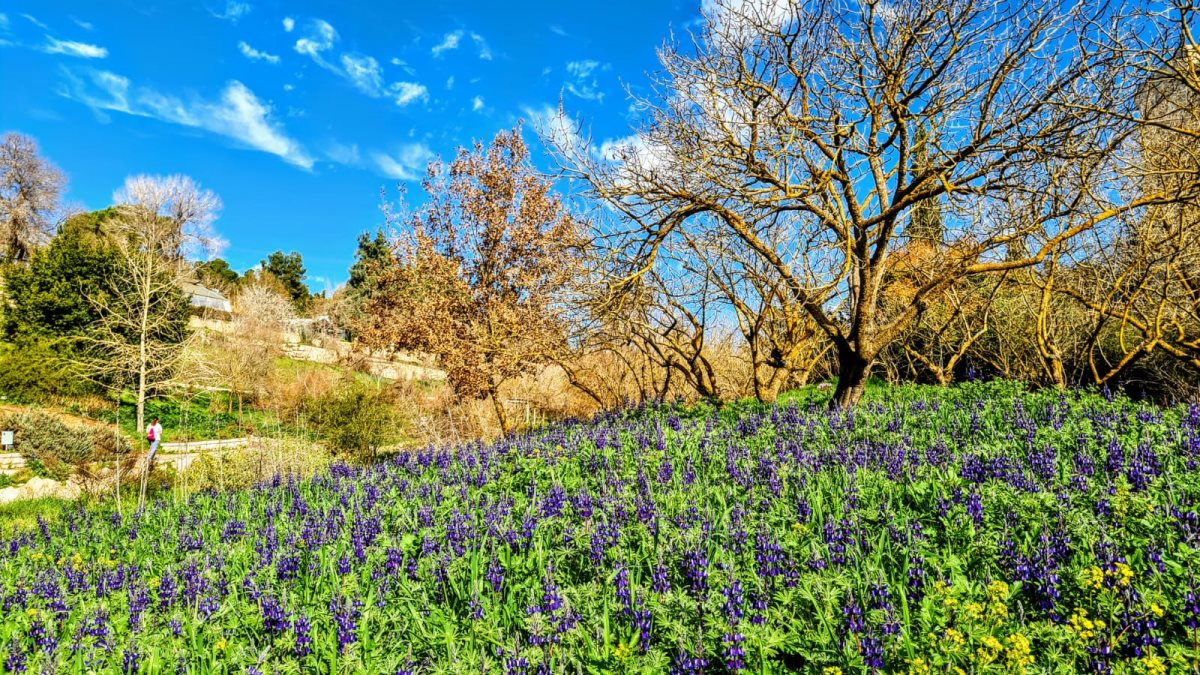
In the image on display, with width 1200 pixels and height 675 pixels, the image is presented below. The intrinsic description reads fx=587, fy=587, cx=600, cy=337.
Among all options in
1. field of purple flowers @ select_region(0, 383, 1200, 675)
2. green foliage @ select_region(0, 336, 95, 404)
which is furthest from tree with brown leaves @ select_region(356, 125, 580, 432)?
green foliage @ select_region(0, 336, 95, 404)

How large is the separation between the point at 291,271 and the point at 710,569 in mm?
70712

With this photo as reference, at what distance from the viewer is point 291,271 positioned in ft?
210

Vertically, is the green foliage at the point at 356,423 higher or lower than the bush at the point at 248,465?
higher

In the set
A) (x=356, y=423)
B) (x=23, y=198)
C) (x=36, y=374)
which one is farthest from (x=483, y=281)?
(x=23, y=198)

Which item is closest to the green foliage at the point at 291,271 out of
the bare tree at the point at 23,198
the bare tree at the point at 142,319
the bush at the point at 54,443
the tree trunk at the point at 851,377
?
the bare tree at the point at 23,198

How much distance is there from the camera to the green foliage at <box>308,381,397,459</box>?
48.6ft

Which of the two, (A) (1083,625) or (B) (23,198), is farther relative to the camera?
(B) (23,198)

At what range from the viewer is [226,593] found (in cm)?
360

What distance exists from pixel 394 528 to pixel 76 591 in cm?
212

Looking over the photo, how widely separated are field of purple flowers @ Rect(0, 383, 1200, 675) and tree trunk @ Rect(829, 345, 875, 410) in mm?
2618

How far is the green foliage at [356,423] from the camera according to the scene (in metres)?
14.8

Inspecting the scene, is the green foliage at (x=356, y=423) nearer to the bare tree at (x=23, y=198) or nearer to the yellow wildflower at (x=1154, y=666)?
the yellow wildflower at (x=1154, y=666)

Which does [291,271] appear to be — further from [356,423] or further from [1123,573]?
[1123,573]

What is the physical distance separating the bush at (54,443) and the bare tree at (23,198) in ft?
107
